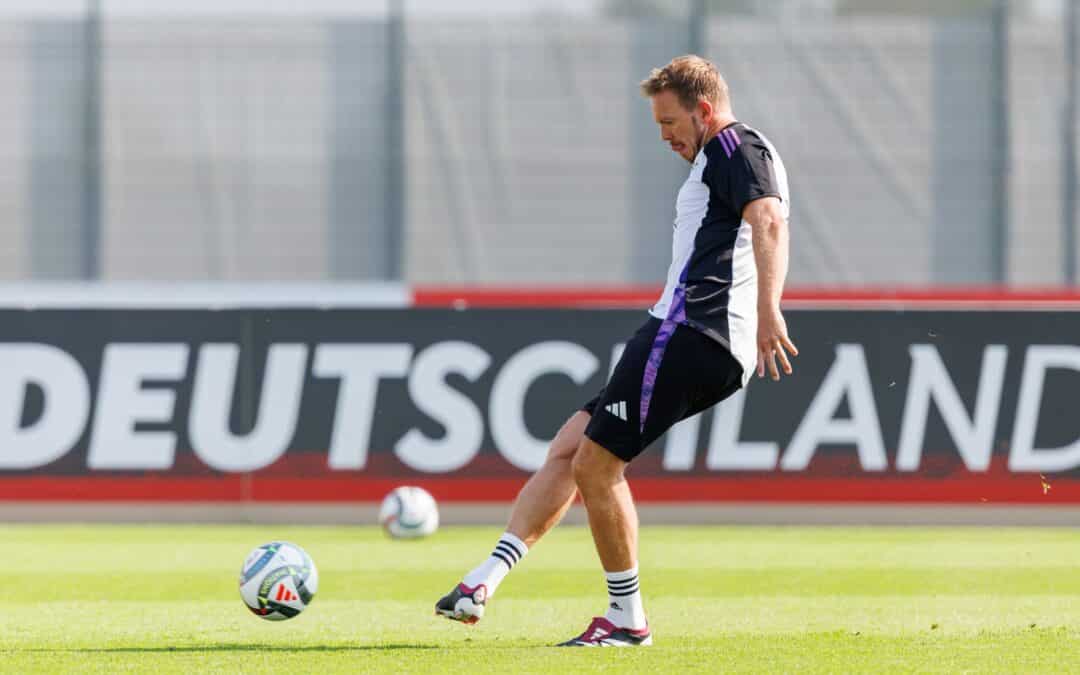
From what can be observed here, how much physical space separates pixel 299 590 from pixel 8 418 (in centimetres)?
702

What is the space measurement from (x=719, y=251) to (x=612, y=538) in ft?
3.57

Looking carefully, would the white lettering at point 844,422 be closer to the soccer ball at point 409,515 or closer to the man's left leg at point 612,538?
the soccer ball at point 409,515

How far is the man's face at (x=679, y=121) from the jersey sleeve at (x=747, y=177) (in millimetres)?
208

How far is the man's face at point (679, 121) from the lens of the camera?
6641 millimetres

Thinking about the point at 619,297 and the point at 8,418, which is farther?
the point at 619,297

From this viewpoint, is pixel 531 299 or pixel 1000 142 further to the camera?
pixel 1000 142

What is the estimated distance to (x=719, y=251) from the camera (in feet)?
21.7

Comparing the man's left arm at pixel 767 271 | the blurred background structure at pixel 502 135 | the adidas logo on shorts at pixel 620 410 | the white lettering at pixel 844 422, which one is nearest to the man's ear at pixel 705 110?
the man's left arm at pixel 767 271

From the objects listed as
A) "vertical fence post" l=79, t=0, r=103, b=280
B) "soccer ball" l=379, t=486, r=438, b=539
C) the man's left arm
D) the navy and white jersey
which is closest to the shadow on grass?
the navy and white jersey

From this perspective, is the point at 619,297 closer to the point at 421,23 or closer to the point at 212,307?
the point at 212,307

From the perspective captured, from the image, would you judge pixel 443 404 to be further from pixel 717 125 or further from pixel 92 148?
pixel 92 148

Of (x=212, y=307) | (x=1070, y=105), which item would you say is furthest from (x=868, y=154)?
(x=212, y=307)

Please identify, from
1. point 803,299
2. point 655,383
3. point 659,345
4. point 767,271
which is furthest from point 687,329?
point 803,299

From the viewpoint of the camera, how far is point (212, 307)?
14000 millimetres
